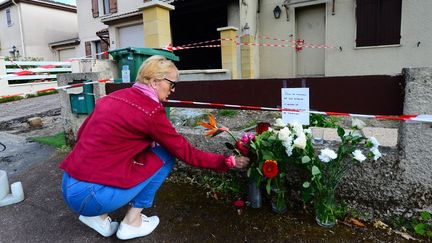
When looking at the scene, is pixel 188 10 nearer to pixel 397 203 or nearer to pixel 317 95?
pixel 317 95

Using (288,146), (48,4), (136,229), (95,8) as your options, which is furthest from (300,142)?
(48,4)

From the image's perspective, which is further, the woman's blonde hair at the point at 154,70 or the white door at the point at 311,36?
the white door at the point at 311,36

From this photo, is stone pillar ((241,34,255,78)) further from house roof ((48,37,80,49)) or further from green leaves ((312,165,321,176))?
house roof ((48,37,80,49))

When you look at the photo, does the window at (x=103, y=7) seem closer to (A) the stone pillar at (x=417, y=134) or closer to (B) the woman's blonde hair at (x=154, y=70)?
(B) the woman's blonde hair at (x=154, y=70)

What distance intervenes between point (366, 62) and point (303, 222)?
809 centimetres

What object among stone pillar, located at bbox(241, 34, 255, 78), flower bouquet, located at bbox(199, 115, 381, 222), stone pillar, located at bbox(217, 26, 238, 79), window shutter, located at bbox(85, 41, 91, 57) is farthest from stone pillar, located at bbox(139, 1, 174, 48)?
window shutter, located at bbox(85, 41, 91, 57)

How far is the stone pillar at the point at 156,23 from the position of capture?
6.90m

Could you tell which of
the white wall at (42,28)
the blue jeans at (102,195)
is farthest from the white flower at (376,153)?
the white wall at (42,28)

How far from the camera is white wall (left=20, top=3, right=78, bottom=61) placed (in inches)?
882

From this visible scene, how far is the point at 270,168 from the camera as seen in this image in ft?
6.95

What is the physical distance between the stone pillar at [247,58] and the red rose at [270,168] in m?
8.08

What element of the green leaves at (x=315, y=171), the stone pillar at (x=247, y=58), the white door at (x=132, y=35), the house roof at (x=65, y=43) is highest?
the house roof at (x=65, y=43)

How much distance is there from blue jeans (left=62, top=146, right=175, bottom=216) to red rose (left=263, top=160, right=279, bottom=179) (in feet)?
2.41

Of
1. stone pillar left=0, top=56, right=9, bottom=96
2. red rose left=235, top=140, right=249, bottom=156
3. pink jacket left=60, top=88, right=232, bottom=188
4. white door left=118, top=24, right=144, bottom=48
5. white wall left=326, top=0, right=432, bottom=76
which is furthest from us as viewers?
white door left=118, top=24, right=144, bottom=48
